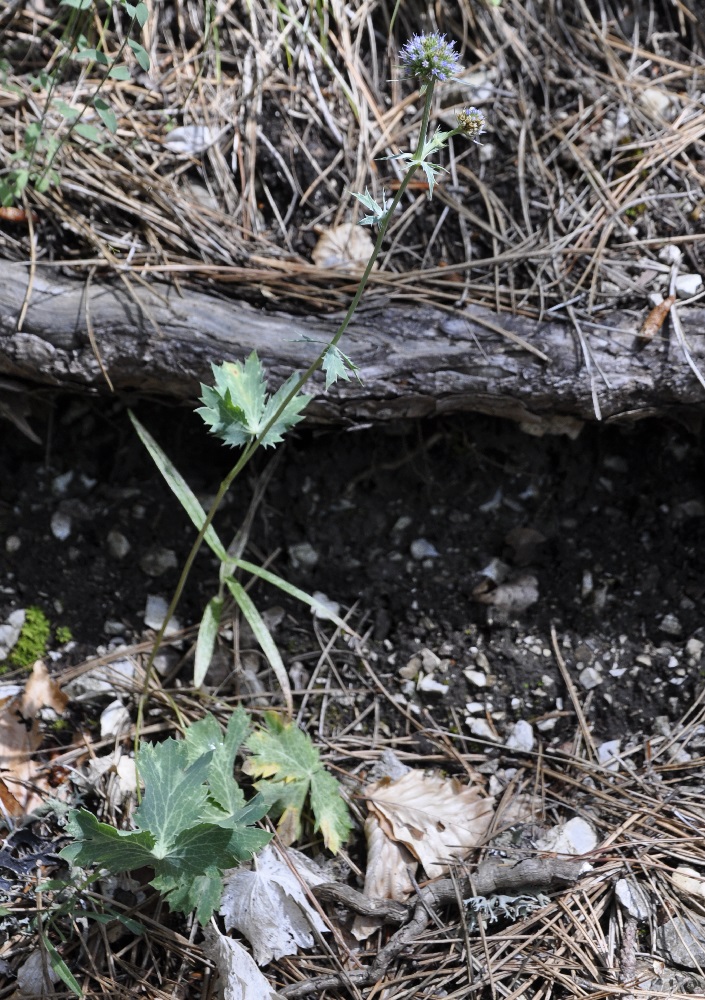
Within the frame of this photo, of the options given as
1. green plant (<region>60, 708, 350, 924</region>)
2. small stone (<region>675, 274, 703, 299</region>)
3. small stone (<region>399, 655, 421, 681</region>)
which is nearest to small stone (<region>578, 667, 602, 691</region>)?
small stone (<region>399, 655, 421, 681</region>)

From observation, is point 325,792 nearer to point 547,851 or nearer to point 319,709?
point 319,709

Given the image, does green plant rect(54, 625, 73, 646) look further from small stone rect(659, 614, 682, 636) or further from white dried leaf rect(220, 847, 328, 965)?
small stone rect(659, 614, 682, 636)

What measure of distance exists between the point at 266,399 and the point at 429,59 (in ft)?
3.22

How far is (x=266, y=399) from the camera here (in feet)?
A: 6.98

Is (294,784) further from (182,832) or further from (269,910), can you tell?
(182,832)

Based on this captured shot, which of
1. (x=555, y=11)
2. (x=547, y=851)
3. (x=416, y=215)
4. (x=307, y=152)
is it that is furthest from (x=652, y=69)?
(x=547, y=851)

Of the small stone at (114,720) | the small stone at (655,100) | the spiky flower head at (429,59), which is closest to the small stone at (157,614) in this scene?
the small stone at (114,720)

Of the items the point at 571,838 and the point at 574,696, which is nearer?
the point at 571,838

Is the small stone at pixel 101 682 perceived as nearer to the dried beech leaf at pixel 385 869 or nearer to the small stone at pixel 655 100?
the dried beech leaf at pixel 385 869

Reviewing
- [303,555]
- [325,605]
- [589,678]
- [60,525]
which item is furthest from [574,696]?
[60,525]

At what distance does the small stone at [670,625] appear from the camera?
91.6 inches

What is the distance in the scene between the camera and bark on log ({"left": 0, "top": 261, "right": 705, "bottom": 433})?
2115 mm

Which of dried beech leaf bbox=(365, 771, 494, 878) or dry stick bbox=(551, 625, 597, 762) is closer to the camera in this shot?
dried beech leaf bbox=(365, 771, 494, 878)

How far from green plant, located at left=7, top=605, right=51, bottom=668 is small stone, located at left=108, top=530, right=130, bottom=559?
10.8 inches
